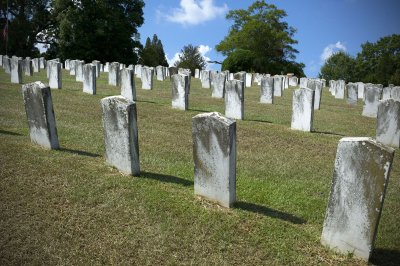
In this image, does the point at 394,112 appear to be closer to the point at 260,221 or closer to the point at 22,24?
the point at 260,221

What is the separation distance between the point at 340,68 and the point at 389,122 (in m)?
84.9

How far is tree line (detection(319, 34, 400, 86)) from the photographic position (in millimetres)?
62344

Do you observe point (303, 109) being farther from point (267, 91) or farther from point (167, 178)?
point (267, 91)

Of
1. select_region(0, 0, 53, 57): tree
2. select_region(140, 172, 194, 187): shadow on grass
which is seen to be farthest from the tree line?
select_region(140, 172, 194, 187): shadow on grass

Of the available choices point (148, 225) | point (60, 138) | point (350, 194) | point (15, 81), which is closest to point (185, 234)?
point (148, 225)

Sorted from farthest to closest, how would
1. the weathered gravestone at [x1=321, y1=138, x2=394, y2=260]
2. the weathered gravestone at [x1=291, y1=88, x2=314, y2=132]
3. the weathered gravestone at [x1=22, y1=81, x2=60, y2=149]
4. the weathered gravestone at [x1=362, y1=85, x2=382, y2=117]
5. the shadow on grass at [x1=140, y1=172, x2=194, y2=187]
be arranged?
the weathered gravestone at [x1=362, y1=85, x2=382, y2=117] → the weathered gravestone at [x1=291, y1=88, x2=314, y2=132] → the weathered gravestone at [x1=22, y1=81, x2=60, y2=149] → the shadow on grass at [x1=140, y1=172, x2=194, y2=187] → the weathered gravestone at [x1=321, y1=138, x2=394, y2=260]

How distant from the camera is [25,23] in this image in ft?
146

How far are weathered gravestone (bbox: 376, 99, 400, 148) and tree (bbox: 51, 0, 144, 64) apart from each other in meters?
37.8

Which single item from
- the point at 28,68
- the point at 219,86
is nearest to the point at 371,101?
the point at 219,86

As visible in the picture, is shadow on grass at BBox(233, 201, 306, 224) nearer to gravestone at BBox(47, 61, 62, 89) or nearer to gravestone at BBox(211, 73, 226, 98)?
gravestone at BBox(211, 73, 226, 98)

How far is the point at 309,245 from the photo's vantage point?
4711mm

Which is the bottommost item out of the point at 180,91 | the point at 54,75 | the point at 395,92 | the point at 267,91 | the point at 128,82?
the point at 395,92

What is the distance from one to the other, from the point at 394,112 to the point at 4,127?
10.4 m

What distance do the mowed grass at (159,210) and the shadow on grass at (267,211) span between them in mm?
16
